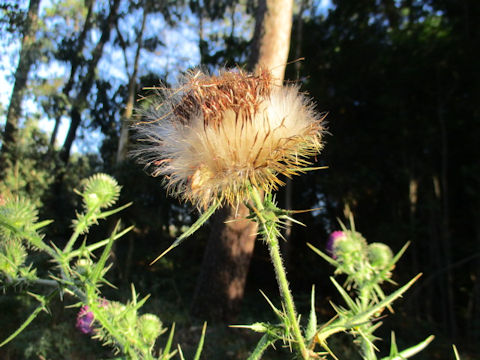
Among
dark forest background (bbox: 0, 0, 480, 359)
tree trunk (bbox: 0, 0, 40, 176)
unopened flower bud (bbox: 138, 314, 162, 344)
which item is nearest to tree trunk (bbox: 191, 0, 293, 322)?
dark forest background (bbox: 0, 0, 480, 359)

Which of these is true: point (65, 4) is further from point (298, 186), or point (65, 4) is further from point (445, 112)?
point (445, 112)

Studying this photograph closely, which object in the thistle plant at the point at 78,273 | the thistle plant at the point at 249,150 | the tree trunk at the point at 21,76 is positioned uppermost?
the tree trunk at the point at 21,76

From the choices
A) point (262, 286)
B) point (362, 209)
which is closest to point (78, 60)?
point (262, 286)

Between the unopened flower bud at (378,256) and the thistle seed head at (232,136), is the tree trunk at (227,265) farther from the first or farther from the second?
the thistle seed head at (232,136)

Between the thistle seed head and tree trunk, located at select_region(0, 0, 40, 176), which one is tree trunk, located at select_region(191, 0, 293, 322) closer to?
the thistle seed head

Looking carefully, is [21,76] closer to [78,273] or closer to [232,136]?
[78,273]

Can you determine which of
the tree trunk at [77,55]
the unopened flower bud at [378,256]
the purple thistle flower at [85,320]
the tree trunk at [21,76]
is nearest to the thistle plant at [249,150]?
the unopened flower bud at [378,256]

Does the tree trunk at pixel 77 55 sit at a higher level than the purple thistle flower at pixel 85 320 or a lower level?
higher
